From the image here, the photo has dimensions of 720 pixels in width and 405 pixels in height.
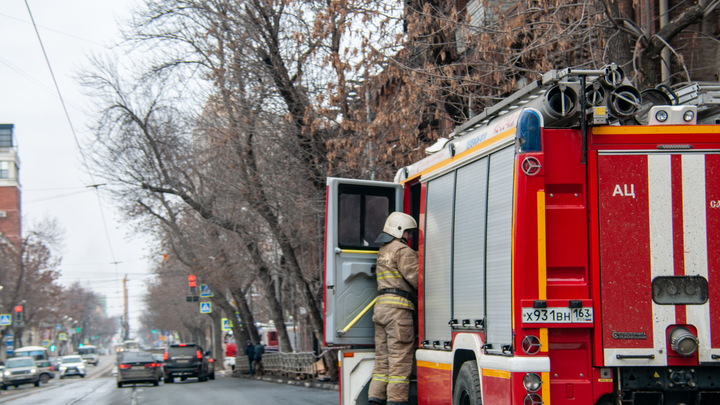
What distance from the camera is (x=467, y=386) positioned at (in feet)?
19.8

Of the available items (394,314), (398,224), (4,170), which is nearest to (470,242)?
(398,224)

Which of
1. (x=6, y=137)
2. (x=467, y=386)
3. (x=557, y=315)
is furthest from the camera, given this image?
(x=6, y=137)

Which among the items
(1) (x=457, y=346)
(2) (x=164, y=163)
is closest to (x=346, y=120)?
(1) (x=457, y=346)

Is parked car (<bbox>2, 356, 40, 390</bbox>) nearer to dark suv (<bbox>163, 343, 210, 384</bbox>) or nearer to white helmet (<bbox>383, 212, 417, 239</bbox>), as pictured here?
dark suv (<bbox>163, 343, 210, 384</bbox>)

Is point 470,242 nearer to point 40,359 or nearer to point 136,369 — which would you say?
point 136,369

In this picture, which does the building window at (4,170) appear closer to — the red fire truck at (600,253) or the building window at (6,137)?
the building window at (6,137)

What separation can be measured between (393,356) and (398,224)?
4.37 ft

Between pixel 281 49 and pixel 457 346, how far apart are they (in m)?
13.1

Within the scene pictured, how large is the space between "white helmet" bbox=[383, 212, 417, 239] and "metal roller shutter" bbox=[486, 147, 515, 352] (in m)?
1.94

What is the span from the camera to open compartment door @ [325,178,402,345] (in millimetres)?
8180

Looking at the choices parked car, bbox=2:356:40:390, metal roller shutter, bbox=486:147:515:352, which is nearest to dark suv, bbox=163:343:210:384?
parked car, bbox=2:356:40:390

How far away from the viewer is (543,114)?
213 inches

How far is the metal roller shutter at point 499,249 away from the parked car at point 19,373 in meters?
33.3

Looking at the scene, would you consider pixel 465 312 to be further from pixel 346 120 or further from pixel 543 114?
pixel 346 120
